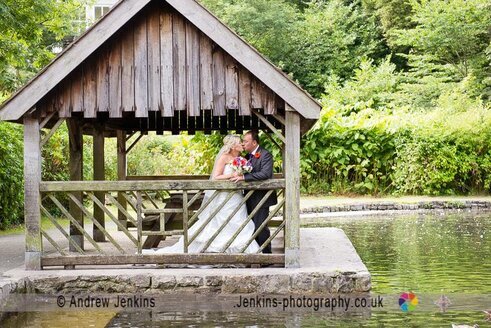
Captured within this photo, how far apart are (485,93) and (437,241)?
22.7 metres

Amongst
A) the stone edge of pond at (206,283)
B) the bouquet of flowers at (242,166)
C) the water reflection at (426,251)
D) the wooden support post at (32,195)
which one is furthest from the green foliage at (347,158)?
the stone edge of pond at (206,283)

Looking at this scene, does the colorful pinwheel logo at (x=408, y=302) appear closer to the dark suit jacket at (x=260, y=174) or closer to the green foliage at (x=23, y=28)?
the dark suit jacket at (x=260, y=174)

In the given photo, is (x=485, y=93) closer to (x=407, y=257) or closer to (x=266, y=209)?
(x=407, y=257)

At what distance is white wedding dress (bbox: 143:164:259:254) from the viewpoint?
12461mm

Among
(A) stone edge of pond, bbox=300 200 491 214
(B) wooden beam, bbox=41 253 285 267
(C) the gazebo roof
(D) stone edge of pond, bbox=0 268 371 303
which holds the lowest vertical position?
(A) stone edge of pond, bbox=300 200 491 214

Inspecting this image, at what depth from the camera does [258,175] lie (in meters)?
11.8

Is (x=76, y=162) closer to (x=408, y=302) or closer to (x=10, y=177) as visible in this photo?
(x=10, y=177)

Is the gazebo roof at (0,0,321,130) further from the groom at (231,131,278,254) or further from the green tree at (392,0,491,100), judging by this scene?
the green tree at (392,0,491,100)

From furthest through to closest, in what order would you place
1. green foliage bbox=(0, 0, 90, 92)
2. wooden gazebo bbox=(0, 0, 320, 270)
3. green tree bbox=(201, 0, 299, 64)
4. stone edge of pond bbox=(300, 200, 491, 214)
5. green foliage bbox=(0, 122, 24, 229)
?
green tree bbox=(201, 0, 299, 64) → stone edge of pond bbox=(300, 200, 491, 214) → green foliage bbox=(0, 122, 24, 229) → green foliage bbox=(0, 0, 90, 92) → wooden gazebo bbox=(0, 0, 320, 270)

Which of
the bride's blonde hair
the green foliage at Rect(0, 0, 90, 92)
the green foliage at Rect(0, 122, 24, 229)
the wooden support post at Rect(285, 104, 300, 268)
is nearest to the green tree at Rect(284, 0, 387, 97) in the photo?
the green foliage at Rect(0, 0, 90, 92)

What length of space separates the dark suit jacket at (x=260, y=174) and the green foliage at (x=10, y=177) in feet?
25.2

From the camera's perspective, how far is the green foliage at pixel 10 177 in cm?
1831

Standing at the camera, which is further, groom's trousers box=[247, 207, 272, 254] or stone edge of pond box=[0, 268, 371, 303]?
groom's trousers box=[247, 207, 272, 254]

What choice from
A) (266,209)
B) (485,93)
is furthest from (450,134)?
(266,209)
